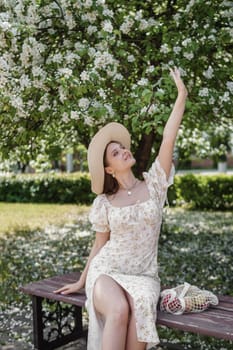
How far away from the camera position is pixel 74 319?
4.87m

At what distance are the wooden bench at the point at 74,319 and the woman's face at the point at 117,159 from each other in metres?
0.94

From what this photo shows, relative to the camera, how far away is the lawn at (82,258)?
519cm

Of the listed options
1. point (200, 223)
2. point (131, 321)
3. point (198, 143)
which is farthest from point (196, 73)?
point (200, 223)

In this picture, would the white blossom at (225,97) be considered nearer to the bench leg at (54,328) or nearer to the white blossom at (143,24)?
the white blossom at (143,24)

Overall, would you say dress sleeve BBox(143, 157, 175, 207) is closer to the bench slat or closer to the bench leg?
the bench slat

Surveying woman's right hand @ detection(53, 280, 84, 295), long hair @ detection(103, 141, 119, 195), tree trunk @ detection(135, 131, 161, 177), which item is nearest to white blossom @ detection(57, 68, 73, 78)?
long hair @ detection(103, 141, 119, 195)

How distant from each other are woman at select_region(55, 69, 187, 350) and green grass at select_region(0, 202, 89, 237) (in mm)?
7329

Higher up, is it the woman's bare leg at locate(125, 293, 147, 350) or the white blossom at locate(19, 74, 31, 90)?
the white blossom at locate(19, 74, 31, 90)

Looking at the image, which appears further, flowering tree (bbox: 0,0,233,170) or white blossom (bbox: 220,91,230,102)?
white blossom (bbox: 220,91,230,102)

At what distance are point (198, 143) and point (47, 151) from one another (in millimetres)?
4602

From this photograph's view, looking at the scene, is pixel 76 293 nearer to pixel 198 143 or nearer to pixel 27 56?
pixel 27 56

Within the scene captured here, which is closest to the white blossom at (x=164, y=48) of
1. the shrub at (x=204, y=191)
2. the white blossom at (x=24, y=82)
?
the white blossom at (x=24, y=82)

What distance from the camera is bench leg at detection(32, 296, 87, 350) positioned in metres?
4.44

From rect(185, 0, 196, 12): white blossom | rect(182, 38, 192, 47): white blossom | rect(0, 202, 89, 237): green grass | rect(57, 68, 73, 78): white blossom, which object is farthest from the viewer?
rect(0, 202, 89, 237): green grass
